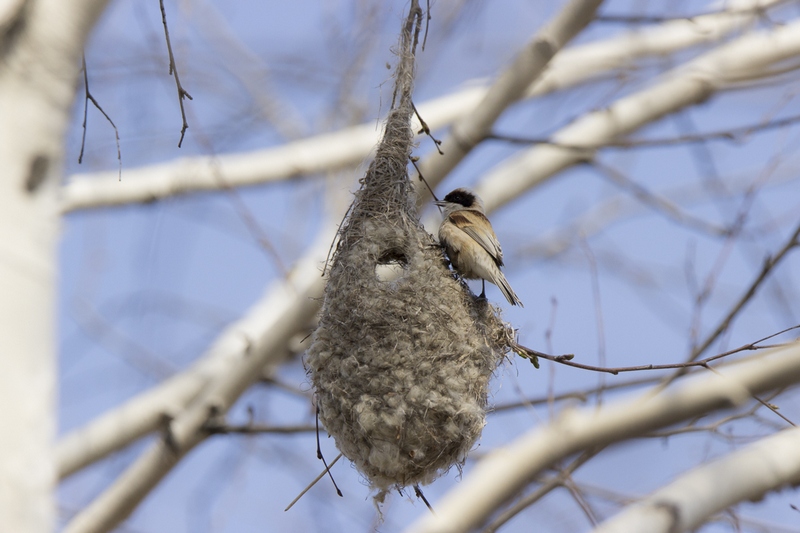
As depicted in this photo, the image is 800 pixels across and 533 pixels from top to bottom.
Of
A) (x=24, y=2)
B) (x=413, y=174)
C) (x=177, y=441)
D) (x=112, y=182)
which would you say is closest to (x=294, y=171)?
(x=112, y=182)

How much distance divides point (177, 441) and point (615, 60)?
13.0 feet

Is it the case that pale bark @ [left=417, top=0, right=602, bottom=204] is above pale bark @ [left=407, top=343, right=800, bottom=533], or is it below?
above

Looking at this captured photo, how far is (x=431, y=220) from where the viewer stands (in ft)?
17.3

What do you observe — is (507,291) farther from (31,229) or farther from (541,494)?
(31,229)

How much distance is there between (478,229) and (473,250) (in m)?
0.18

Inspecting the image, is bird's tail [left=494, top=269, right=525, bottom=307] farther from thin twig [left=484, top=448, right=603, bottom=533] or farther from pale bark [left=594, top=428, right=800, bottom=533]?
pale bark [left=594, top=428, right=800, bottom=533]

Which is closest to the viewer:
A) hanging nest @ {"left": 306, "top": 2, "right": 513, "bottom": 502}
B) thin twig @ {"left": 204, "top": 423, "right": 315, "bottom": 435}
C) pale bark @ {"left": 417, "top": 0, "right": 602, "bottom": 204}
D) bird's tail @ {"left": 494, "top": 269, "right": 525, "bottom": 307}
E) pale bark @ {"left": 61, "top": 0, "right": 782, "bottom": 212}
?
hanging nest @ {"left": 306, "top": 2, "right": 513, "bottom": 502}

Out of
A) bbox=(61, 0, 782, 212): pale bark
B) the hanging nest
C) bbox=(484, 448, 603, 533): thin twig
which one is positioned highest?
bbox=(61, 0, 782, 212): pale bark

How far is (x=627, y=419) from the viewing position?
78.9 inches

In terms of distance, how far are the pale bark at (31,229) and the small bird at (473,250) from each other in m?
1.77

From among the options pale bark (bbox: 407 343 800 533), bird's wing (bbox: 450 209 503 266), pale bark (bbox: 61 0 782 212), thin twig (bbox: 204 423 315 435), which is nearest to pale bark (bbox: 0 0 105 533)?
pale bark (bbox: 407 343 800 533)

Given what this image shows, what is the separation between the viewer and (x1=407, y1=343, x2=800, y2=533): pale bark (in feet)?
6.41

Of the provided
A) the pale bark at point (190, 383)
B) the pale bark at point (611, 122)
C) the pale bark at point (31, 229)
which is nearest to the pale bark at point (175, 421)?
the pale bark at point (190, 383)

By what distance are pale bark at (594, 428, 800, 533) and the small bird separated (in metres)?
1.52
